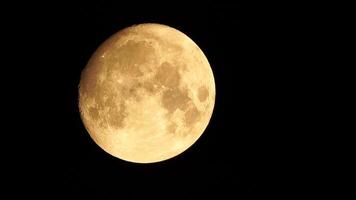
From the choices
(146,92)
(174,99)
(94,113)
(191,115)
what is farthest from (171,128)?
(94,113)

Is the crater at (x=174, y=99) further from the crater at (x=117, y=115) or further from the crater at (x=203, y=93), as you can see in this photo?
the crater at (x=117, y=115)

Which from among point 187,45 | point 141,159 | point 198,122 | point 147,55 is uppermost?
point 187,45

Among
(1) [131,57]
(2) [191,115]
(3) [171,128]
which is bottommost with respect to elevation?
(3) [171,128]

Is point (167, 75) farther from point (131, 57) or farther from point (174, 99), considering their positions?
point (131, 57)

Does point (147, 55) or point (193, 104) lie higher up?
point (147, 55)

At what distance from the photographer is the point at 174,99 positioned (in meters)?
5.09

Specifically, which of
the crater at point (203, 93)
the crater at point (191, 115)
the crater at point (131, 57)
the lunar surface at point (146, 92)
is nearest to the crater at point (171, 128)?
the lunar surface at point (146, 92)

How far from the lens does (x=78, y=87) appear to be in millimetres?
5785

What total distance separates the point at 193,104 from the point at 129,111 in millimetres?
892

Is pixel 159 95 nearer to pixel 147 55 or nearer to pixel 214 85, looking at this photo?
pixel 147 55

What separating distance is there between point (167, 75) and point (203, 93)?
2.16 ft

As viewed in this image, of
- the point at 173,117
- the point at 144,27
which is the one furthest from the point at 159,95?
the point at 144,27

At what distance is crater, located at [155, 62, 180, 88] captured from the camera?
5020 millimetres

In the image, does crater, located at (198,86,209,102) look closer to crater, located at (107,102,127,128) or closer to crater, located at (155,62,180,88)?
crater, located at (155,62,180,88)
